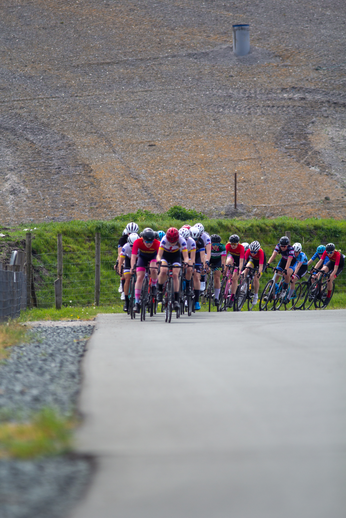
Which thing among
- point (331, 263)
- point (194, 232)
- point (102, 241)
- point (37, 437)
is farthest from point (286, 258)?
point (37, 437)

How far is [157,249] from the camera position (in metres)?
13.9

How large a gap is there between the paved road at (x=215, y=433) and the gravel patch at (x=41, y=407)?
0.11 meters

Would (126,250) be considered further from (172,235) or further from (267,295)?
(267,295)

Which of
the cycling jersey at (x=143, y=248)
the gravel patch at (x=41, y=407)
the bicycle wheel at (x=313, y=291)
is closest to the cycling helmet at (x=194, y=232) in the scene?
the cycling jersey at (x=143, y=248)

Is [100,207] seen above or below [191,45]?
below

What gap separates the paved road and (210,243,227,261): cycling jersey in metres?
10.4

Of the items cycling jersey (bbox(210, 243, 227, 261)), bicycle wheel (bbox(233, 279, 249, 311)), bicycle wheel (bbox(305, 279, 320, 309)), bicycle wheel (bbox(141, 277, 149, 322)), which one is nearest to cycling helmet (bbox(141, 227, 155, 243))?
bicycle wheel (bbox(141, 277, 149, 322))

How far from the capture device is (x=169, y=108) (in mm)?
54188

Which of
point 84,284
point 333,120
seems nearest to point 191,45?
point 333,120

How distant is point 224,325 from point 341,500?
836 centimetres

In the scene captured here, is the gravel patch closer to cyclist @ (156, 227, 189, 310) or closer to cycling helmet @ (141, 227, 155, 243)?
cyclist @ (156, 227, 189, 310)

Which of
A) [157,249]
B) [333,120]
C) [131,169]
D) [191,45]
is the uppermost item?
[191,45]

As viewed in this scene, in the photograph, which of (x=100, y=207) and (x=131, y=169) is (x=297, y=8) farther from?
(x=100, y=207)

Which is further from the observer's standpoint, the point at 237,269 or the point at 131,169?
the point at 131,169
